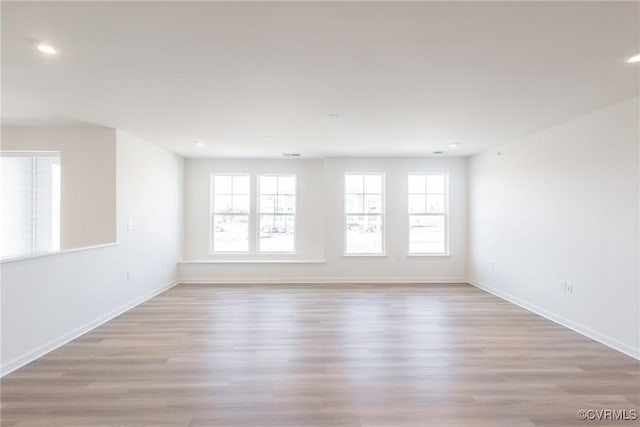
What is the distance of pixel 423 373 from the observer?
2746mm

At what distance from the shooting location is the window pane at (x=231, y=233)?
267 inches

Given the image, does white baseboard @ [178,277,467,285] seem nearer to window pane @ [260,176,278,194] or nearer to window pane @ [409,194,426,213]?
window pane @ [409,194,426,213]

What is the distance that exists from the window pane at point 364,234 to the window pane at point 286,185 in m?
1.39

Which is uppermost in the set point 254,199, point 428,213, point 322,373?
point 254,199

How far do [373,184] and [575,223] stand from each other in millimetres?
3489

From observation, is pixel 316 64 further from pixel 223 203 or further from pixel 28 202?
pixel 223 203

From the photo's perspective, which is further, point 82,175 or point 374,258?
point 374,258

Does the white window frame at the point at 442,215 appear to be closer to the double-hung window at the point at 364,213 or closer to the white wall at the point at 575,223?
the double-hung window at the point at 364,213

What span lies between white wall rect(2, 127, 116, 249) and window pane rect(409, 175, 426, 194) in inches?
206

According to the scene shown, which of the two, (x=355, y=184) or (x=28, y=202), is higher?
(x=355, y=184)

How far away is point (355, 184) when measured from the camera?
6.60m

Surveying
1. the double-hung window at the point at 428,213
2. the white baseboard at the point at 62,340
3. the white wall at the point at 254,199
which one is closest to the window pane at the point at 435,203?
the double-hung window at the point at 428,213

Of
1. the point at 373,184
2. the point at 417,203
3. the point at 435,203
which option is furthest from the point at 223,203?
the point at 435,203

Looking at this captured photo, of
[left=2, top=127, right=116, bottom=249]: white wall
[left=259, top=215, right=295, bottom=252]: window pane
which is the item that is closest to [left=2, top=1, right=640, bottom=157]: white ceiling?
[left=2, top=127, right=116, bottom=249]: white wall
